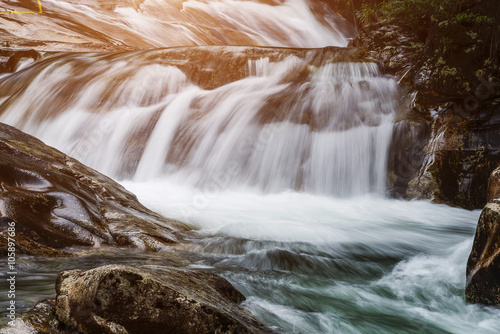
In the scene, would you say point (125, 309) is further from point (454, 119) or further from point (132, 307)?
point (454, 119)

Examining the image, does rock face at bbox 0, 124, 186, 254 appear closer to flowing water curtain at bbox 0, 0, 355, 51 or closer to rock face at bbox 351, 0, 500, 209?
rock face at bbox 351, 0, 500, 209

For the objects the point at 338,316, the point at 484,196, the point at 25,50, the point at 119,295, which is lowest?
the point at 338,316

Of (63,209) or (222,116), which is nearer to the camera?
(63,209)

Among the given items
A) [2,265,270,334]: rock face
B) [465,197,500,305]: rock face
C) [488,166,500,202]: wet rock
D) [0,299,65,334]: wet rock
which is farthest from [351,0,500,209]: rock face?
Result: [0,299,65,334]: wet rock

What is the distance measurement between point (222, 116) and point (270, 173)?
72.4 inches

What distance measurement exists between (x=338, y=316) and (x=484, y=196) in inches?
173

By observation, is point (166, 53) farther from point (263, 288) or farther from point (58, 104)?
point (263, 288)

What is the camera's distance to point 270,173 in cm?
775

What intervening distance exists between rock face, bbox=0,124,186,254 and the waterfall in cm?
295

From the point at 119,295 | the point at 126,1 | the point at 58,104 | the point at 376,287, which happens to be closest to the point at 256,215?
the point at 376,287

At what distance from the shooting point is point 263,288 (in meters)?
3.43

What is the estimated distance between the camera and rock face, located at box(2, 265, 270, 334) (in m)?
2.05

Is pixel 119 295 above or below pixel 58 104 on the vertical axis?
below

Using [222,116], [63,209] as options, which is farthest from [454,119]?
[63,209]
